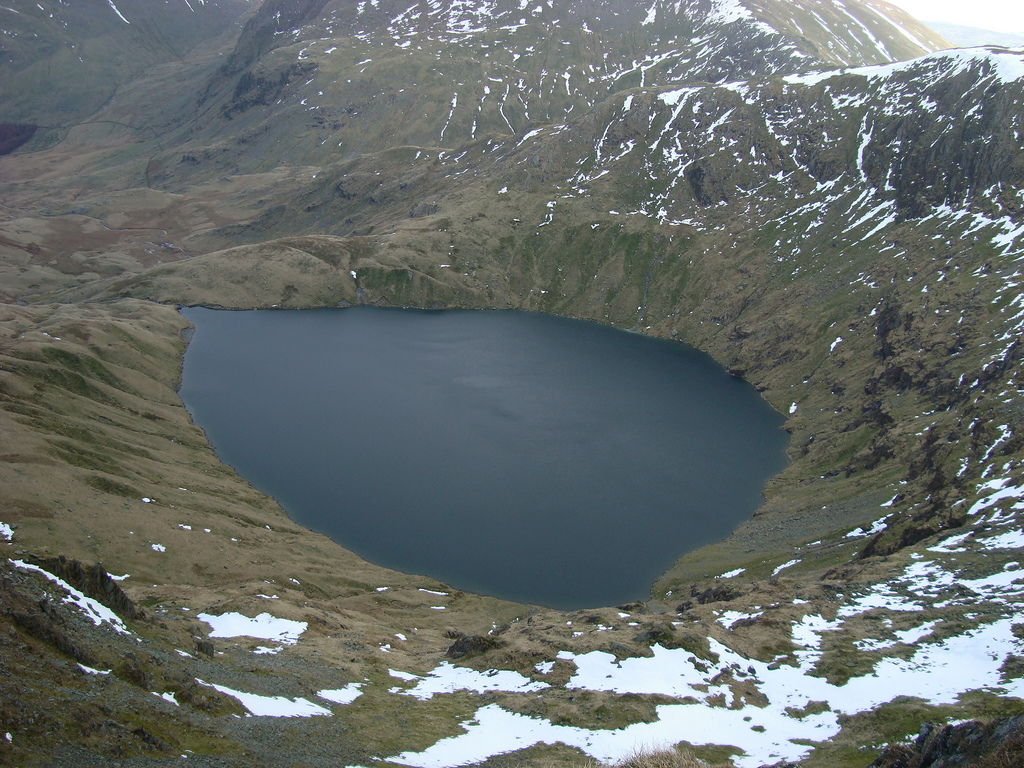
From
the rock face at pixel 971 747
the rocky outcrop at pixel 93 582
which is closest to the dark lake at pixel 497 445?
the rocky outcrop at pixel 93 582

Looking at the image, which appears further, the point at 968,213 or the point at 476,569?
the point at 968,213

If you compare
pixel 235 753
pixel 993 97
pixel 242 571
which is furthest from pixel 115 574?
pixel 993 97

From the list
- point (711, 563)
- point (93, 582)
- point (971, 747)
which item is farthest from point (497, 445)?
point (971, 747)

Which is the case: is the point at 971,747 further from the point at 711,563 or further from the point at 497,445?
the point at 497,445

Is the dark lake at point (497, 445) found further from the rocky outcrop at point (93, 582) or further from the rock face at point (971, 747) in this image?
the rock face at point (971, 747)

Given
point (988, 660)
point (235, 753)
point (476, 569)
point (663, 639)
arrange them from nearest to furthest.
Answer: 1. point (235, 753)
2. point (988, 660)
3. point (663, 639)
4. point (476, 569)

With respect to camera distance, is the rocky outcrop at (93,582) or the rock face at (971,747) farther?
the rocky outcrop at (93,582)

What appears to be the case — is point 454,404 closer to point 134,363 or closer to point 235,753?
point 134,363
